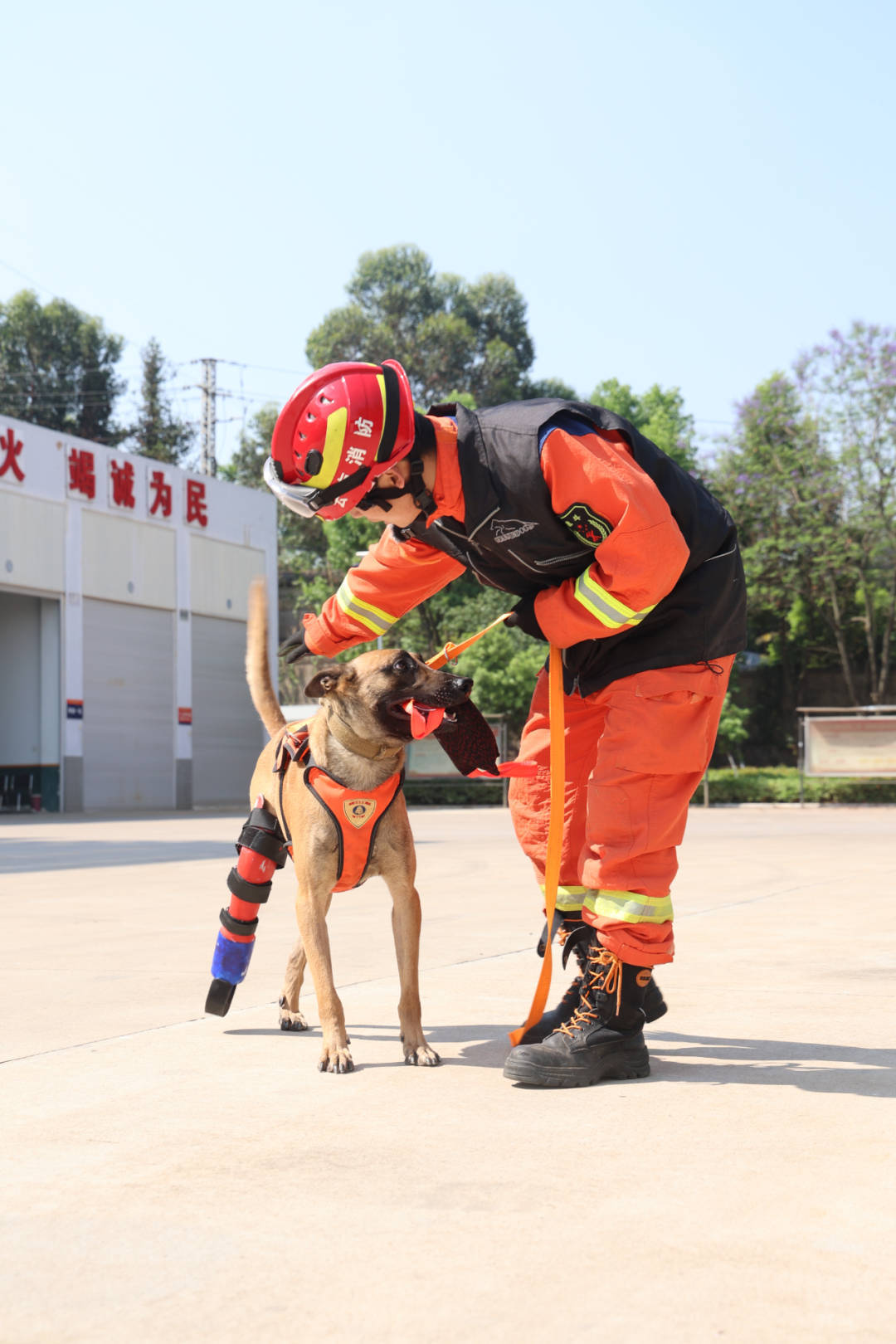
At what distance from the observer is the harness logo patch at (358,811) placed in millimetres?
3598

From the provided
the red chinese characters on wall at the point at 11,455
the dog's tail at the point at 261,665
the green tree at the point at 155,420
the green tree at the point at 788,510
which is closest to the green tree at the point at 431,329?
the green tree at the point at 155,420

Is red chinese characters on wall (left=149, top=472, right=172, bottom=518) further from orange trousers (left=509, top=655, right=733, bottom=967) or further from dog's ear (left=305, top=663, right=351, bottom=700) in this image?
orange trousers (left=509, top=655, right=733, bottom=967)

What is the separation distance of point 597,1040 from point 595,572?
44.1 inches

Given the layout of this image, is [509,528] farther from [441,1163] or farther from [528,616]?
[441,1163]

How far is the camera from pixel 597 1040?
321 centimetres

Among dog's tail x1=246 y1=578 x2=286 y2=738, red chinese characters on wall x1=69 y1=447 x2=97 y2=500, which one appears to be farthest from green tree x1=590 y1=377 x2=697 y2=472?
dog's tail x1=246 y1=578 x2=286 y2=738

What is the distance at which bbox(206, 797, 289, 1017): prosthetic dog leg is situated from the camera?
13.0 ft

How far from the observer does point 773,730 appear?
39.7 metres

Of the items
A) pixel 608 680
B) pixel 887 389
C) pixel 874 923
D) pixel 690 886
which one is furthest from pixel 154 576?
pixel 608 680

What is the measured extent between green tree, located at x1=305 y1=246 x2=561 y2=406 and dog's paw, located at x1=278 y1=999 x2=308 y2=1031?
45.4 m

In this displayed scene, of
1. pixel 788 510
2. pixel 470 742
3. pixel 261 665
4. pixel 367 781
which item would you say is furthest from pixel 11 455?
pixel 470 742

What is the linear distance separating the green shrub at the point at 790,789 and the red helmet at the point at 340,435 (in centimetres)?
2284

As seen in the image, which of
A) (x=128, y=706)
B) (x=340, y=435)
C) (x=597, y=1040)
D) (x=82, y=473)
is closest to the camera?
(x=340, y=435)

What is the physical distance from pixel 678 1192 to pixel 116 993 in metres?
2.71
